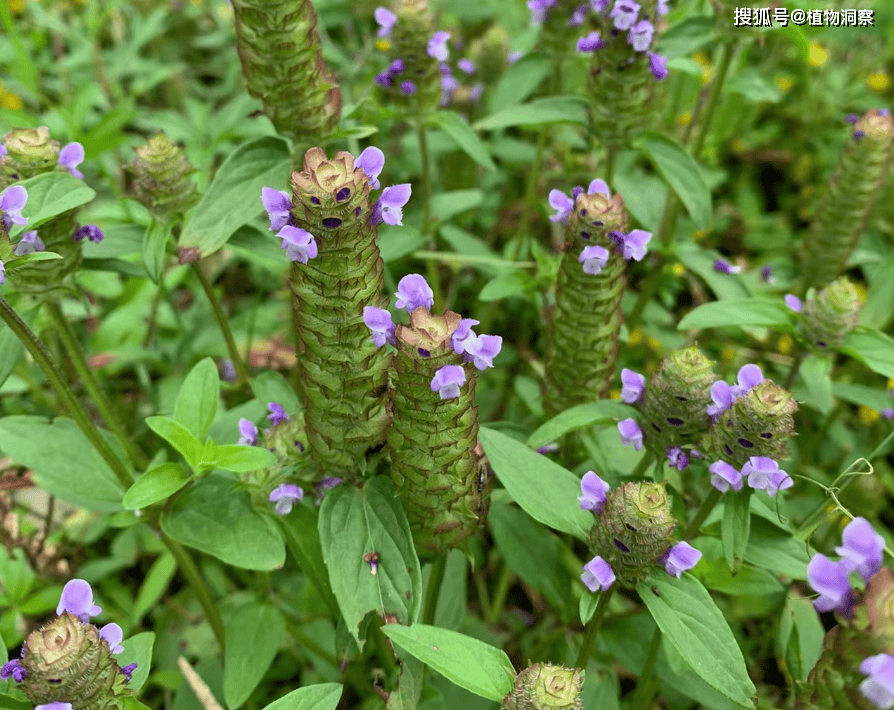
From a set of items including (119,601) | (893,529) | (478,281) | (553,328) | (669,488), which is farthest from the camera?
(478,281)

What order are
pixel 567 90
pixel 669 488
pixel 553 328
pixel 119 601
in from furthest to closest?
pixel 567 90, pixel 119 601, pixel 553 328, pixel 669 488

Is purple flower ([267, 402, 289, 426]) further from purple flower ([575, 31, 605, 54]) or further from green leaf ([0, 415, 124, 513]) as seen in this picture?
purple flower ([575, 31, 605, 54])

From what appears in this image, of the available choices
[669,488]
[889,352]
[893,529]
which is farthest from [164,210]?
[893,529]

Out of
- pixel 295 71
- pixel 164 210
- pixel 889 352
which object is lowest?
pixel 889 352

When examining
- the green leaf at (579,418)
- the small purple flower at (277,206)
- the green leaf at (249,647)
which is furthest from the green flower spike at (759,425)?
the green leaf at (249,647)

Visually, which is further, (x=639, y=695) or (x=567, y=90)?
(x=567, y=90)

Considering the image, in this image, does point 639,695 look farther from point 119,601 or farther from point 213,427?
point 119,601

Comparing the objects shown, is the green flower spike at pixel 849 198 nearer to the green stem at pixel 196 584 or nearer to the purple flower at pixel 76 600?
the green stem at pixel 196 584
